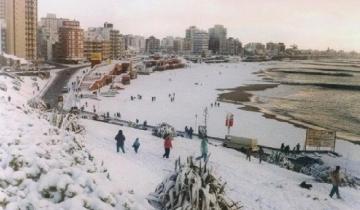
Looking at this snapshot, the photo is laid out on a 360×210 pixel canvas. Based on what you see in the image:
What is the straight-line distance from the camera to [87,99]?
4828 centimetres

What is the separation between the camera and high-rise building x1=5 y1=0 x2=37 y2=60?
73.8 metres

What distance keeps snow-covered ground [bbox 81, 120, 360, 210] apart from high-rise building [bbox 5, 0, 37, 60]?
62.8 metres

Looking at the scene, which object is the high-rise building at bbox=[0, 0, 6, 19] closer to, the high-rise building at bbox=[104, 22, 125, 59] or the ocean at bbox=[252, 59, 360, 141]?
the ocean at bbox=[252, 59, 360, 141]

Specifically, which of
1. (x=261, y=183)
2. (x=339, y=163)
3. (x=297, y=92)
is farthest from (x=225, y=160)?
(x=297, y=92)

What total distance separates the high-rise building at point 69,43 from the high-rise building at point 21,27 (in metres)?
22.2

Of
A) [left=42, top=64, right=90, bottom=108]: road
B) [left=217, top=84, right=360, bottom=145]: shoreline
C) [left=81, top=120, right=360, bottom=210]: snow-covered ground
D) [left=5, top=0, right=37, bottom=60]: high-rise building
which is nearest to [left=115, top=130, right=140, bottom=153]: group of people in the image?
[left=81, top=120, right=360, bottom=210]: snow-covered ground

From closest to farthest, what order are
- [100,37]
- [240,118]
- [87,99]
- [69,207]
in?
1. [69,207]
2. [240,118]
3. [87,99]
4. [100,37]

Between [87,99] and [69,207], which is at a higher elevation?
[69,207]

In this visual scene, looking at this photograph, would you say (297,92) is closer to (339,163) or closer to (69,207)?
(339,163)

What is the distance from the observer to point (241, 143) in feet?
75.3

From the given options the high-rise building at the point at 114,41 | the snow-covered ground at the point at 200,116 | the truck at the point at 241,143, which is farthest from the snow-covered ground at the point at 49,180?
the high-rise building at the point at 114,41

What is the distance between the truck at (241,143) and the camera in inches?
880

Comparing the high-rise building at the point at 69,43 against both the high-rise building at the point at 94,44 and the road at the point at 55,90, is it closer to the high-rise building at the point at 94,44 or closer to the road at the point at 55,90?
the high-rise building at the point at 94,44

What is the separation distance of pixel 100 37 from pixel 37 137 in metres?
117
